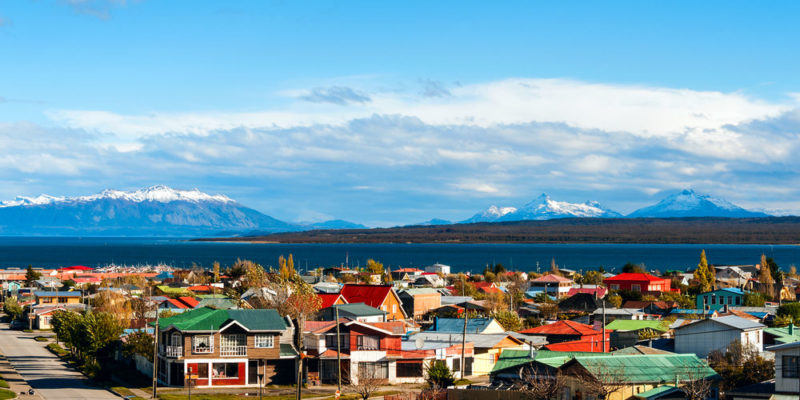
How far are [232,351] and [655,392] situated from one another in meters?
25.0

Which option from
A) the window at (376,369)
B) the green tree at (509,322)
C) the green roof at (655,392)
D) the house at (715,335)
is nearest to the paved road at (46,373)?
the window at (376,369)

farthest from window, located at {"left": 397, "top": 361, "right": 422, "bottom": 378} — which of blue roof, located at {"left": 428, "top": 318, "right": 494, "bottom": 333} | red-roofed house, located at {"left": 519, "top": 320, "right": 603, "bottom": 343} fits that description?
red-roofed house, located at {"left": 519, "top": 320, "right": 603, "bottom": 343}

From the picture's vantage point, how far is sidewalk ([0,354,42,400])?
5163 cm

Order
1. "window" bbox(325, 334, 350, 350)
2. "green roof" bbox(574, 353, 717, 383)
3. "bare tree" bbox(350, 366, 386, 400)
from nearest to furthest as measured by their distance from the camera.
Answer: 1. "green roof" bbox(574, 353, 717, 383)
2. "bare tree" bbox(350, 366, 386, 400)
3. "window" bbox(325, 334, 350, 350)

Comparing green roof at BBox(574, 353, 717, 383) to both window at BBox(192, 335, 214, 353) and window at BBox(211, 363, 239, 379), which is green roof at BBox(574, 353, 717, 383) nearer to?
window at BBox(211, 363, 239, 379)

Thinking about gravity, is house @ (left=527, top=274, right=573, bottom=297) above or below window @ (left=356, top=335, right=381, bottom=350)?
above

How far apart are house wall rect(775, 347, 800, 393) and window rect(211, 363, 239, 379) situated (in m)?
30.5

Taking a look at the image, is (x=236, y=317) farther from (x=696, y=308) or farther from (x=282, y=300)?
(x=696, y=308)

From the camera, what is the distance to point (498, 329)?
2741 inches

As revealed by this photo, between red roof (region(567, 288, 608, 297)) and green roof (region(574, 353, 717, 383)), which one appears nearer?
green roof (region(574, 353, 717, 383))

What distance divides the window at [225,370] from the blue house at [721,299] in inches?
2111

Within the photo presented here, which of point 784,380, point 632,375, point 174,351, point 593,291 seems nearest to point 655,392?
point 632,375

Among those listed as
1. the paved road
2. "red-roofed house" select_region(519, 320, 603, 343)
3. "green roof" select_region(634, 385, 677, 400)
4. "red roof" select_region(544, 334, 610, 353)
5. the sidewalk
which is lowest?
the paved road

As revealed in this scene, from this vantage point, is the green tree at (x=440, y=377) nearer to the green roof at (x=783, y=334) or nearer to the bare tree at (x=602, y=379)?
the bare tree at (x=602, y=379)
